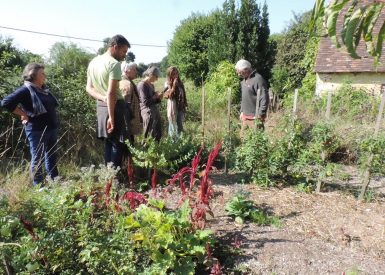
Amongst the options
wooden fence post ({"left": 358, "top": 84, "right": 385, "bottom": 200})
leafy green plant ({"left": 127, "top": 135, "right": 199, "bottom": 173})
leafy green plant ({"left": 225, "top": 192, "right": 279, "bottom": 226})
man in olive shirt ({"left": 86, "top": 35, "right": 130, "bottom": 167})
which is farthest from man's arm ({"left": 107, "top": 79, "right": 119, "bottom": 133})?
wooden fence post ({"left": 358, "top": 84, "right": 385, "bottom": 200})

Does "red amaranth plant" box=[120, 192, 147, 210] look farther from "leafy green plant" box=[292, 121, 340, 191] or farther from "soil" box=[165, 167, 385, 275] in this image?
"leafy green plant" box=[292, 121, 340, 191]

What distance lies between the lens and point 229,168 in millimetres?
5312

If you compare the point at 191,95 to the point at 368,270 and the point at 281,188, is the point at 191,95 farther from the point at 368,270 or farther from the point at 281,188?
the point at 368,270

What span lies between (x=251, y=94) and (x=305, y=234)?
2.83 meters

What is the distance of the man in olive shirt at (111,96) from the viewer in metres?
3.80

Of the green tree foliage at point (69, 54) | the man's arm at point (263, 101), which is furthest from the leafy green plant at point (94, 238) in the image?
the green tree foliage at point (69, 54)

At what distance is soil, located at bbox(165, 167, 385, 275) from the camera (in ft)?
9.22

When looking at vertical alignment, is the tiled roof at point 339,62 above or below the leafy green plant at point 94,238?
above

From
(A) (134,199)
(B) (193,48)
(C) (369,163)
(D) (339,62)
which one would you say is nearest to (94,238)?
(A) (134,199)

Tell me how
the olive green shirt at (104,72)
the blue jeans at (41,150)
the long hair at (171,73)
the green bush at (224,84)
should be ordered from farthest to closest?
the green bush at (224,84) → the long hair at (171,73) → the blue jeans at (41,150) → the olive green shirt at (104,72)

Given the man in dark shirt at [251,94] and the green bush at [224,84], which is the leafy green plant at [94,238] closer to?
the man in dark shirt at [251,94]

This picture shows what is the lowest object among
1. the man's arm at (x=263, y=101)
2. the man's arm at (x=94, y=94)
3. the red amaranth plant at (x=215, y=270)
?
the red amaranth plant at (x=215, y=270)

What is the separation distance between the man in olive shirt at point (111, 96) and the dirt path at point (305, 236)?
4.68 ft

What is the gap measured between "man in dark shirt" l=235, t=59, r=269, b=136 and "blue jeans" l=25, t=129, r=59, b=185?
9.12 feet
